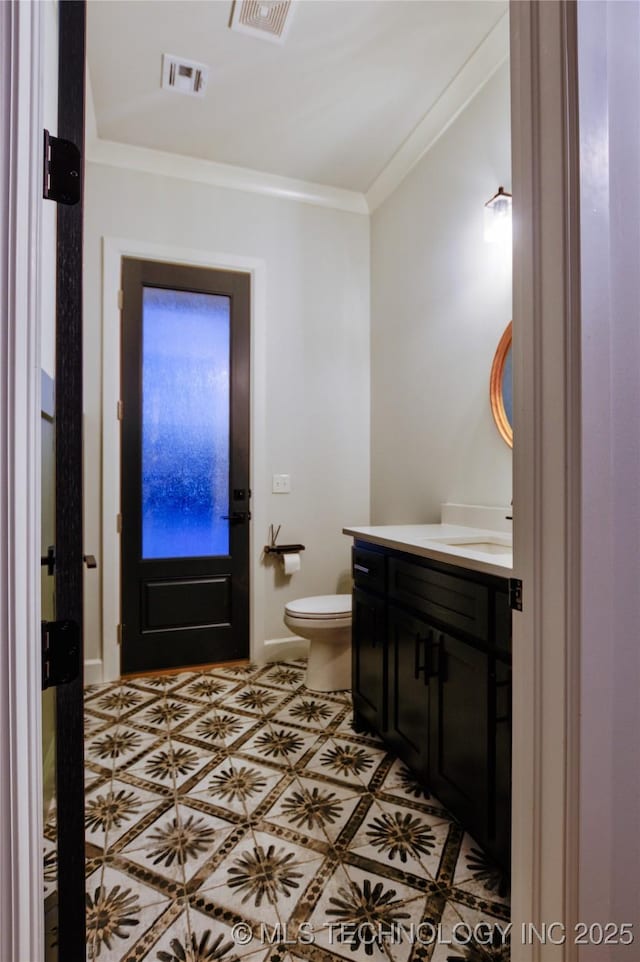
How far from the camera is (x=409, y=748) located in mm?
1873

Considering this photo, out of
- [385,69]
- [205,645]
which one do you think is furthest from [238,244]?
[205,645]

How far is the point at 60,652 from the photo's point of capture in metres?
0.68

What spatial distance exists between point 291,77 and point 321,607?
261 centimetres

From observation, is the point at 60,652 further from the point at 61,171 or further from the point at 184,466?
the point at 184,466

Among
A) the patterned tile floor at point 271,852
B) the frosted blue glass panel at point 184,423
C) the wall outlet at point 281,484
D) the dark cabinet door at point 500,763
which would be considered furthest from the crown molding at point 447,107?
the patterned tile floor at point 271,852

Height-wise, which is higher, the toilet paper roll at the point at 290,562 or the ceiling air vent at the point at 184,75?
the ceiling air vent at the point at 184,75

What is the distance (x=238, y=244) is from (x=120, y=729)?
2.77 meters

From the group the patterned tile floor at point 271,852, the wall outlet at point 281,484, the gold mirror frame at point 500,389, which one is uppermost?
the gold mirror frame at point 500,389

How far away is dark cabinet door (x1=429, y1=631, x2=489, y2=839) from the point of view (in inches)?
56.5

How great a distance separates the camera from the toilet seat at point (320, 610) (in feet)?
8.50

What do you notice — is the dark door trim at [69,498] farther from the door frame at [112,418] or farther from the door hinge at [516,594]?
the door frame at [112,418]

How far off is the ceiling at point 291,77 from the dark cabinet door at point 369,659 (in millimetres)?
2400

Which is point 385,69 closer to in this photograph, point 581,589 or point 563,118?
point 563,118

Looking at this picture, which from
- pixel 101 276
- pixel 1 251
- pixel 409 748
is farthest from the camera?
pixel 101 276
